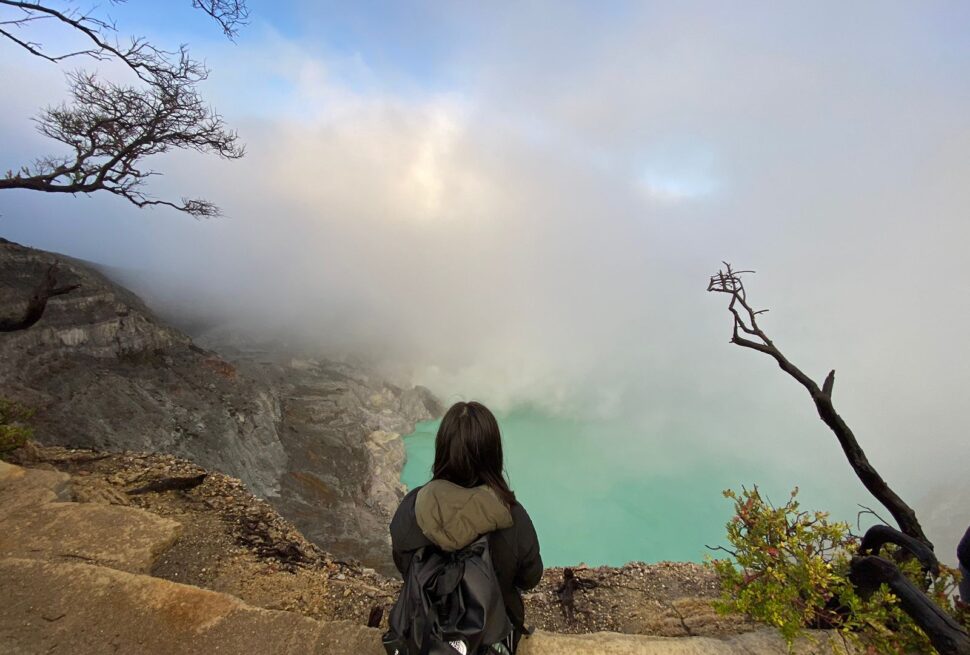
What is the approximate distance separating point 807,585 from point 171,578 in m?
6.96

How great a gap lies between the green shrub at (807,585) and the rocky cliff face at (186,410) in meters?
16.0

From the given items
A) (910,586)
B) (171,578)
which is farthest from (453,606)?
(171,578)

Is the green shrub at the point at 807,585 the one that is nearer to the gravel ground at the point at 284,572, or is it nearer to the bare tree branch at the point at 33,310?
the gravel ground at the point at 284,572

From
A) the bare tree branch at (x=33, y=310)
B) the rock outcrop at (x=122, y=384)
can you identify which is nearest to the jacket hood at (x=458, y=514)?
the bare tree branch at (x=33, y=310)

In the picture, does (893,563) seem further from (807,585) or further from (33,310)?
(33,310)

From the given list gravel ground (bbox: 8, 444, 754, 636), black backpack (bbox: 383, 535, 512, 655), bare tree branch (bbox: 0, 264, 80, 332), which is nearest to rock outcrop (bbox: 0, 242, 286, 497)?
bare tree branch (bbox: 0, 264, 80, 332)

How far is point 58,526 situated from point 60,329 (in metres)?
23.0

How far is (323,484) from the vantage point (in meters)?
31.2

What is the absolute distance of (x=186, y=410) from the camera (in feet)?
85.3

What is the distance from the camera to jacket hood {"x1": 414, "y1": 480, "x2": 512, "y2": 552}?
281 cm

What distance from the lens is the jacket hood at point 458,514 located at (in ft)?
9.23

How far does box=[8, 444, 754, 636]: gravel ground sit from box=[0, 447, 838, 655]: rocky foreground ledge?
0.08 ft

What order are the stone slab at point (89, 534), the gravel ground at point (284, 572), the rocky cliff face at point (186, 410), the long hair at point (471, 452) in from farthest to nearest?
the rocky cliff face at point (186, 410) → the gravel ground at point (284, 572) → the stone slab at point (89, 534) → the long hair at point (471, 452)

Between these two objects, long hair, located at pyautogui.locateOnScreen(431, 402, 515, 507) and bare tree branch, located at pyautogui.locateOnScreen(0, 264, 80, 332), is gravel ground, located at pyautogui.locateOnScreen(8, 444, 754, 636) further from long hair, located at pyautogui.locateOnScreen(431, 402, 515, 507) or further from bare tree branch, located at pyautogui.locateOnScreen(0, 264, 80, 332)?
long hair, located at pyautogui.locateOnScreen(431, 402, 515, 507)
